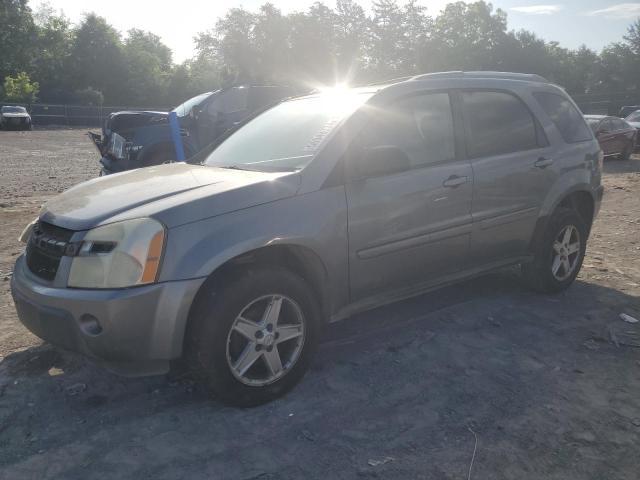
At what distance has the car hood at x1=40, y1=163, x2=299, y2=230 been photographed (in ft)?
9.98

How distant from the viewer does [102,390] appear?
11.4 ft

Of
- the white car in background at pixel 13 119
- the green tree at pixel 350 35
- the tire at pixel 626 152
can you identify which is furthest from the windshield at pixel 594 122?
the green tree at pixel 350 35

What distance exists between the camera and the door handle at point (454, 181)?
4031 mm

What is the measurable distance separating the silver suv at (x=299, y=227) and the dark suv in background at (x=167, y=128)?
11.8 feet

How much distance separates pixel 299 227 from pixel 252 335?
2.17ft

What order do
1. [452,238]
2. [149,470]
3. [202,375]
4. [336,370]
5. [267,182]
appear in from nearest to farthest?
1. [149,470]
2. [202,375]
3. [267,182]
4. [336,370]
5. [452,238]

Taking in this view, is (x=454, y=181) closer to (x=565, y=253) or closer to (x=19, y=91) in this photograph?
(x=565, y=253)

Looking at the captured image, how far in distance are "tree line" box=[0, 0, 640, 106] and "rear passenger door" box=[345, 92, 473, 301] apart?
187 ft

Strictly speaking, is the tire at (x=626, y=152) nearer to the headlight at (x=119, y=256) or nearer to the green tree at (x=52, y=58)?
the headlight at (x=119, y=256)

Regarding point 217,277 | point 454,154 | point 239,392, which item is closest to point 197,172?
point 217,277

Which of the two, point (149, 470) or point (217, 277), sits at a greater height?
point (217, 277)

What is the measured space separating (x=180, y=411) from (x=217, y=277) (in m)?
0.79

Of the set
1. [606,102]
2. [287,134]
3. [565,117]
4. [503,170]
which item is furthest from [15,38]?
[503,170]

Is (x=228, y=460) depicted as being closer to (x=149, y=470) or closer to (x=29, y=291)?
A: (x=149, y=470)
